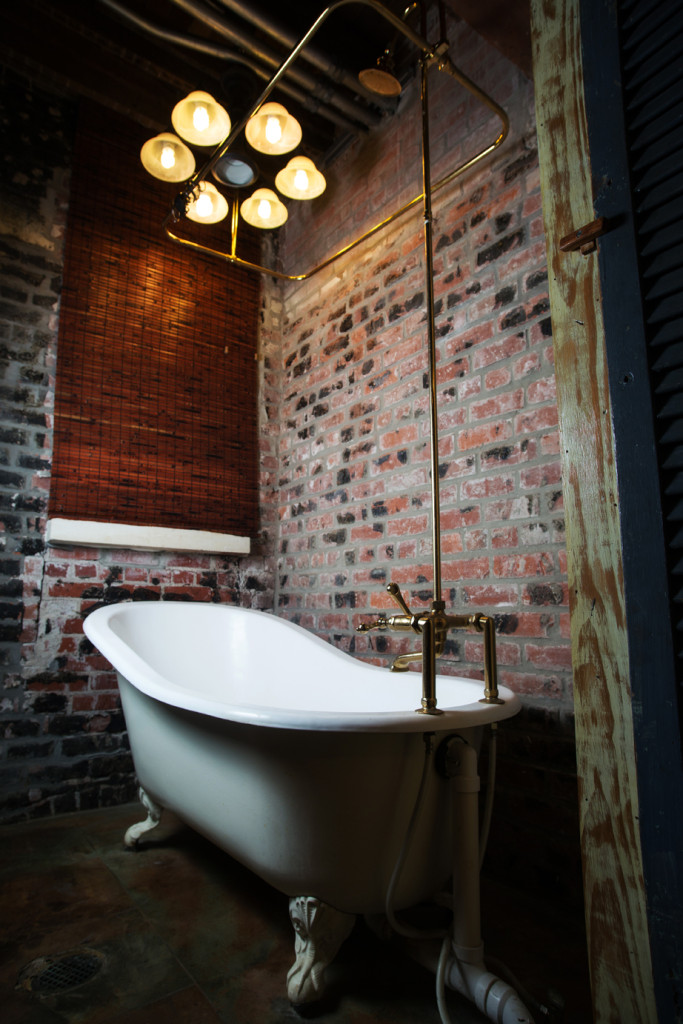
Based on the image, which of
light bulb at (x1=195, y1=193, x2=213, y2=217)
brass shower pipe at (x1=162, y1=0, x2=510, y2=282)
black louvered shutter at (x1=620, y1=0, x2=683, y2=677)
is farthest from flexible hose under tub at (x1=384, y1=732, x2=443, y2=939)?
light bulb at (x1=195, y1=193, x2=213, y2=217)

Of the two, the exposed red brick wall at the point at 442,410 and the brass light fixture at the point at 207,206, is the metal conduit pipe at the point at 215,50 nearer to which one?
the exposed red brick wall at the point at 442,410

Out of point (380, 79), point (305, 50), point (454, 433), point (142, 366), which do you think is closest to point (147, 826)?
point (454, 433)

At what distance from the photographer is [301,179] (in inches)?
87.6

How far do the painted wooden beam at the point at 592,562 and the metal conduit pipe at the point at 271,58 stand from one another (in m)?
1.51

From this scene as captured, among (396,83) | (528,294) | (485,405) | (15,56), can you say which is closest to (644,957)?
(485,405)

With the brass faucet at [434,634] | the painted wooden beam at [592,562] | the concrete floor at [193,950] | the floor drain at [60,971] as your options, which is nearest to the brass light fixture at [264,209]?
the painted wooden beam at [592,562]

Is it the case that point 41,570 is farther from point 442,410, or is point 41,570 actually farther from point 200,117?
point 200,117

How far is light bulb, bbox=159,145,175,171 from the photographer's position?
2109 mm

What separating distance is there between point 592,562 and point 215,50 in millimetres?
2389

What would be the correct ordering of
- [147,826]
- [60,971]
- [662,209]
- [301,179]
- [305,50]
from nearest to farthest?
[662,209] → [60,971] → [147,826] → [305,50] → [301,179]

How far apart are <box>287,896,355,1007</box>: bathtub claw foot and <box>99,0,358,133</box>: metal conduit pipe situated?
8.84 feet

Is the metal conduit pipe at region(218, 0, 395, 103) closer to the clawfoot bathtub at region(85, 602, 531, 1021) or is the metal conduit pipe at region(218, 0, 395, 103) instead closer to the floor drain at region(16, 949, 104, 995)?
the clawfoot bathtub at region(85, 602, 531, 1021)

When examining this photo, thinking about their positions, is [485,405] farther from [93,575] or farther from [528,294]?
[93,575]

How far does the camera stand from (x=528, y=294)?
5.32 feet
